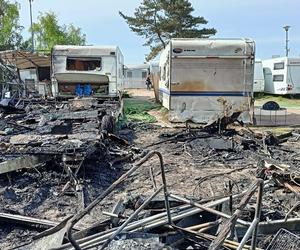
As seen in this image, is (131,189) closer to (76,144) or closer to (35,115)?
(76,144)

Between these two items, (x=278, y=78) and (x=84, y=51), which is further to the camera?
(x=278, y=78)

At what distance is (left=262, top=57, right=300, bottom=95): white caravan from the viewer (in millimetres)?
25953

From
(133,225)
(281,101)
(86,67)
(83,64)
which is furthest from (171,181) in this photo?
(281,101)

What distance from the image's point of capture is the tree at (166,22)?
37188mm

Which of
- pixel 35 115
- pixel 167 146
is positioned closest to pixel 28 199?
pixel 167 146

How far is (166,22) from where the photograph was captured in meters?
37.3

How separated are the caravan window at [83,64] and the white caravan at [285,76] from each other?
569 inches

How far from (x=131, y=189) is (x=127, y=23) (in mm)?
34528

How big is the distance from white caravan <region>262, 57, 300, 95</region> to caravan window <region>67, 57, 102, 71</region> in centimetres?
1446

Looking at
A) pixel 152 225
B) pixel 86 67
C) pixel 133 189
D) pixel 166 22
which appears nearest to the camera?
pixel 152 225

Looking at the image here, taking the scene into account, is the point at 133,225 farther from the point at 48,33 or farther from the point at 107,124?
the point at 48,33

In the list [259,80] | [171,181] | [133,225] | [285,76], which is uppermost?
[285,76]

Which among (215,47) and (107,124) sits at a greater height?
(215,47)

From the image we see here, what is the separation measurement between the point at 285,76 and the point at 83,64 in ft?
48.7
